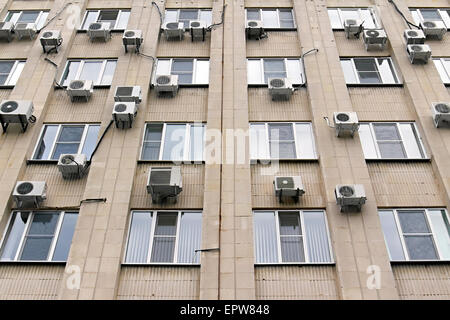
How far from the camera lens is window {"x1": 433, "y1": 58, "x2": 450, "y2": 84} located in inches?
798

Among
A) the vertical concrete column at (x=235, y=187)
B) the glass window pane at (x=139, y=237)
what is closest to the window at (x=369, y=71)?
the vertical concrete column at (x=235, y=187)

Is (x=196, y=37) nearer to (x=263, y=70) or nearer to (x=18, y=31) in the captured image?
(x=263, y=70)

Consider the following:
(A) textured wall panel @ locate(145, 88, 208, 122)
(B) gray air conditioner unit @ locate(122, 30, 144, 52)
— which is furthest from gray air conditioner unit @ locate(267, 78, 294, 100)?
(B) gray air conditioner unit @ locate(122, 30, 144, 52)

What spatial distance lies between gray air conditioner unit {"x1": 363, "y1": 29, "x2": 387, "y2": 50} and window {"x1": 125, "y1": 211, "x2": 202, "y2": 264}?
1118 cm

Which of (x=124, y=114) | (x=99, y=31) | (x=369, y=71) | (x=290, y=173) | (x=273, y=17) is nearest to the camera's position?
(x=290, y=173)

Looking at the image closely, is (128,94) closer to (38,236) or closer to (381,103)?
(38,236)

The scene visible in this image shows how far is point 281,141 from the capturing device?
18.0 m

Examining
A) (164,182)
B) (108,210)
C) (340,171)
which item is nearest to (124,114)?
(164,182)

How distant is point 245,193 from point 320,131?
12.7 feet

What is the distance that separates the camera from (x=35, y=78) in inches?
770

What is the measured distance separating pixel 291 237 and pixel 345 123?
4570 mm

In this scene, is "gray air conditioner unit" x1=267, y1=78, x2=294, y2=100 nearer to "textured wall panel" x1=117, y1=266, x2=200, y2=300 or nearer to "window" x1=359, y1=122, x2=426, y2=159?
"window" x1=359, y1=122, x2=426, y2=159

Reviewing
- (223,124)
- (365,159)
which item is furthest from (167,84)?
(365,159)
